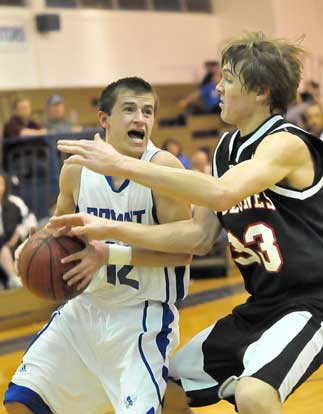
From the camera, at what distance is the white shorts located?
3951mm

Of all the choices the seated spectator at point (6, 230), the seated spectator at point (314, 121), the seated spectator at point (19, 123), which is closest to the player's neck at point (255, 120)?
the seated spectator at point (6, 230)

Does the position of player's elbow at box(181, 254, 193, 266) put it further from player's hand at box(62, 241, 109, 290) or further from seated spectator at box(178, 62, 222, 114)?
seated spectator at box(178, 62, 222, 114)

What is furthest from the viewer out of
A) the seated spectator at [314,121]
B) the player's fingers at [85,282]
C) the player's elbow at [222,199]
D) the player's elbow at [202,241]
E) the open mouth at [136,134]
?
the seated spectator at [314,121]

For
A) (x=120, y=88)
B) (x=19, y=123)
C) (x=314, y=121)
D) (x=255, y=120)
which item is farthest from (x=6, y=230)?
(x=255, y=120)

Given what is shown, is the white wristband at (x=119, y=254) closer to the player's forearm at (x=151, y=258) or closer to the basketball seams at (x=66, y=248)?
the player's forearm at (x=151, y=258)

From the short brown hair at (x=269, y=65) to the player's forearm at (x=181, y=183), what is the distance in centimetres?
54

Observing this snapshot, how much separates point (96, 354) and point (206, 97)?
1276cm

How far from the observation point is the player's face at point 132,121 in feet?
13.5

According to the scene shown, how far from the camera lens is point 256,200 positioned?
3652 millimetres

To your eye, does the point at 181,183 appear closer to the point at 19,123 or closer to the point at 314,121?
the point at 314,121

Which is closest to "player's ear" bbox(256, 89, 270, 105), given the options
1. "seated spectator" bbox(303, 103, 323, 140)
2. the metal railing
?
"seated spectator" bbox(303, 103, 323, 140)

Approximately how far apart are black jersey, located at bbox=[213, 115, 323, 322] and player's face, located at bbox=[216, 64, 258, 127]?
99 millimetres

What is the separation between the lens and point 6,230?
33.3 ft

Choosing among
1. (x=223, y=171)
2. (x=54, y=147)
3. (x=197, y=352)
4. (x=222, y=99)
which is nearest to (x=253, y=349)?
(x=197, y=352)
